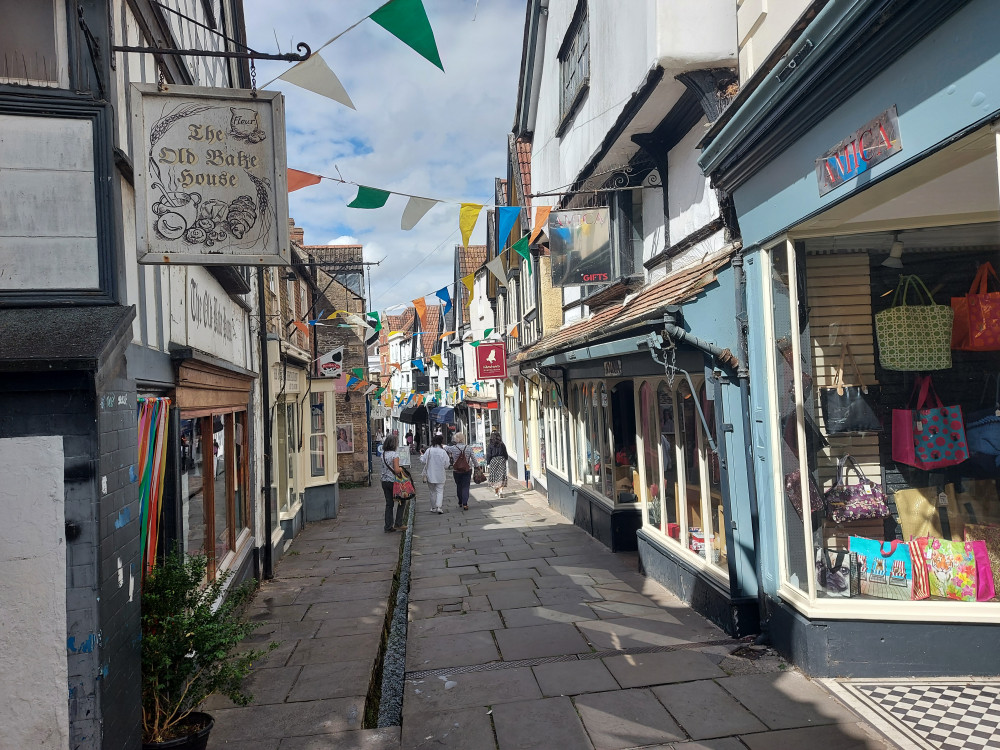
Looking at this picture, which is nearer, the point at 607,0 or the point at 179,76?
the point at 179,76

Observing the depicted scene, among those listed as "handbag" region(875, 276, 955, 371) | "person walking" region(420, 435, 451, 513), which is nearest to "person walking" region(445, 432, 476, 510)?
"person walking" region(420, 435, 451, 513)

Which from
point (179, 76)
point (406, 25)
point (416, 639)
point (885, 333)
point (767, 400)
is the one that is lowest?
point (416, 639)

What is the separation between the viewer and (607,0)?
27.9 ft

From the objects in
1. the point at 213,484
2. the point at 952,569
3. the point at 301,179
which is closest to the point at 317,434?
the point at 213,484

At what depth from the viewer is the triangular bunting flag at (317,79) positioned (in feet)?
15.9

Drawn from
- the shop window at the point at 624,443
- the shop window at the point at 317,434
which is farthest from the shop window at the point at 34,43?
the shop window at the point at 317,434

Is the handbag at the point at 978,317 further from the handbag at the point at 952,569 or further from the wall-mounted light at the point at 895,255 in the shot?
the handbag at the point at 952,569

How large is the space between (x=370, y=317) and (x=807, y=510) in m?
16.0

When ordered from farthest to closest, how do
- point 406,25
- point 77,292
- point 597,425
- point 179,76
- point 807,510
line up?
point 597,425 → point 179,76 → point 807,510 → point 406,25 → point 77,292

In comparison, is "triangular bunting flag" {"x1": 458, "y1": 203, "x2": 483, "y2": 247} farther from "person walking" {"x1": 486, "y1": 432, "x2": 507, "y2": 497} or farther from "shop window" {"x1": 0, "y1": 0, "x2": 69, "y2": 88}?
"person walking" {"x1": 486, "y1": 432, "x2": 507, "y2": 497}

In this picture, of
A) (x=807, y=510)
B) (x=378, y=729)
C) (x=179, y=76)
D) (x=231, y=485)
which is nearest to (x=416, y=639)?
(x=378, y=729)

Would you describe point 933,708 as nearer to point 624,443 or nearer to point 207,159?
point 207,159

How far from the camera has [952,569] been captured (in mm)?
5113

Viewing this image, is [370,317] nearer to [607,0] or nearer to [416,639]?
[607,0]
